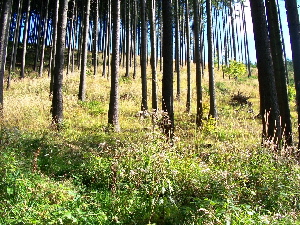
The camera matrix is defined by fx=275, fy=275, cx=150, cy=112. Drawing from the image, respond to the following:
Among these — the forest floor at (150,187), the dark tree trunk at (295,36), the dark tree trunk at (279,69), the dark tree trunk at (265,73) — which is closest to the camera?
the forest floor at (150,187)

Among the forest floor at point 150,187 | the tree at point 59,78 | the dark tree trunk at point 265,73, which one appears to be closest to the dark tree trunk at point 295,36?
the dark tree trunk at point 265,73

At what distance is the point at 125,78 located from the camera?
2552 centimetres

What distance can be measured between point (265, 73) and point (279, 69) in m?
2.55

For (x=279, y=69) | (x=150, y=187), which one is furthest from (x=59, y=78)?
(x=150, y=187)

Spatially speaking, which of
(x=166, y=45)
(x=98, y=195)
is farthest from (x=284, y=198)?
(x=166, y=45)

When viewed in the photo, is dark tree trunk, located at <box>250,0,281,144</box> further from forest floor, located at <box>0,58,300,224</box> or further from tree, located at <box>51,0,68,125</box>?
tree, located at <box>51,0,68,125</box>

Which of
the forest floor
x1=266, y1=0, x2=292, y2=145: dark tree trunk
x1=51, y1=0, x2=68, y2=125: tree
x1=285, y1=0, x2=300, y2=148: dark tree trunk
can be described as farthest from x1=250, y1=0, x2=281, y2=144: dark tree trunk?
x1=51, y1=0, x2=68, y2=125: tree

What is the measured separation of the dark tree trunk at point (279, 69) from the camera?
350 inches

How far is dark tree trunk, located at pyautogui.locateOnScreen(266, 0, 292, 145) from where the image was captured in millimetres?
8891

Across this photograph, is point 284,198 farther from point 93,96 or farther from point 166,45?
point 93,96

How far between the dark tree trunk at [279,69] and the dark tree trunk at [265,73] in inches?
66.9

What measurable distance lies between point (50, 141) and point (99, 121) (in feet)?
15.3

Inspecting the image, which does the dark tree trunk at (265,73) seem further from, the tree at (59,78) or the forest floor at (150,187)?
the tree at (59,78)

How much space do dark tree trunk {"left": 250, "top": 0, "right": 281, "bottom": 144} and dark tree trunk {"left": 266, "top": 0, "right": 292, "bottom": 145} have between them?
170cm
